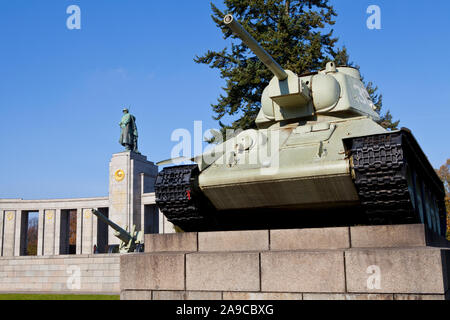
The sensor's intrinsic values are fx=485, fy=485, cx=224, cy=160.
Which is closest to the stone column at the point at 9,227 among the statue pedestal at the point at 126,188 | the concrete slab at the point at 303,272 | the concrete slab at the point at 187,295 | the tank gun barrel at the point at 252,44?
the statue pedestal at the point at 126,188

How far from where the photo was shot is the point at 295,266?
6.78 metres

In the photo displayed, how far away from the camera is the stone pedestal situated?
20.5ft

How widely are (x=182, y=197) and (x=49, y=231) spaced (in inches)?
1421

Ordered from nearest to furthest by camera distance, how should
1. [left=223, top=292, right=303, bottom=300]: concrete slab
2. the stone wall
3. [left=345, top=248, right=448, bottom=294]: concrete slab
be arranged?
[left=345, top=248, right=448, bottom=294]: concrete slab → [left=223, top=292, right=303, bottom=300]: concrete slab → the stone wall

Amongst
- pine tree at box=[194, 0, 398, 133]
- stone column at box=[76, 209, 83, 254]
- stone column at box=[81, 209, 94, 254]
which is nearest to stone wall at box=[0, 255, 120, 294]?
pine tree at box=[194, 0, 398, 133]

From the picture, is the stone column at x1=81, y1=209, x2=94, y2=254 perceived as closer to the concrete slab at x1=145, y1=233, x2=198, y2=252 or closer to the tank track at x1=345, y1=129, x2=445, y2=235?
the concrete slab at x1=145, y1=233, x2=198, y2=252

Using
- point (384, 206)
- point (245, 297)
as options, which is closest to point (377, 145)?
point (384, 206)

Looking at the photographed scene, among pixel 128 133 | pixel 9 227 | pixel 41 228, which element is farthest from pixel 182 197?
pixel 9 227

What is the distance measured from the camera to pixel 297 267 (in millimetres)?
6762

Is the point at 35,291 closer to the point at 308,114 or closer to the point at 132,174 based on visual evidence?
the point at 308,114

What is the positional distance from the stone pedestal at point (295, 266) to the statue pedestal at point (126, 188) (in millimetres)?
27143

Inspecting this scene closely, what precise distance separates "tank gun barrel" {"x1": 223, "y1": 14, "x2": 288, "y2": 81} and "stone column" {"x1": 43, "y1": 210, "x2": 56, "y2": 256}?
35.9 m

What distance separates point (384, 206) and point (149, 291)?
3.80m

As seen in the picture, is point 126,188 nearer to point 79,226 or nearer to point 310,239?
point 79,226
